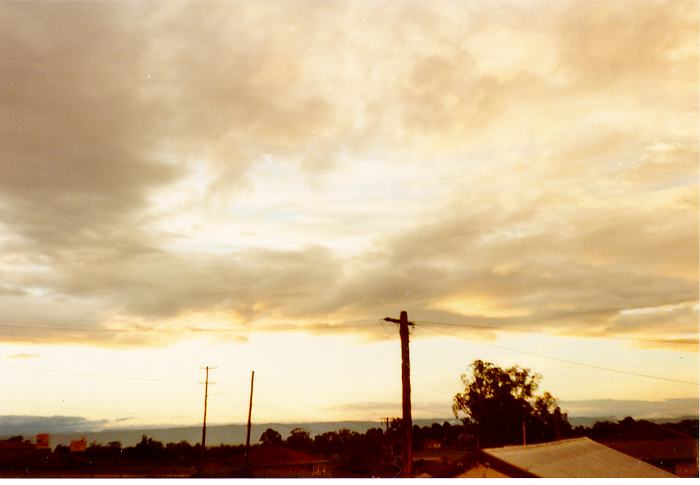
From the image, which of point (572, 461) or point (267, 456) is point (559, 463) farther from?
point (267, 456)

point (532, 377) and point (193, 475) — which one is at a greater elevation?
point (532, 377)

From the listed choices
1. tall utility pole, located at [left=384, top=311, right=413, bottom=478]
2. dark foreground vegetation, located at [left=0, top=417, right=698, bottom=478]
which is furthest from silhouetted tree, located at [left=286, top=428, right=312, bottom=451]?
tall utility pole, located at [left=384, top=311, right=413, bottom=478]

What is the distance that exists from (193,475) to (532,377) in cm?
3619

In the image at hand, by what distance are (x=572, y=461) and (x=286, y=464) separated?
43851mm

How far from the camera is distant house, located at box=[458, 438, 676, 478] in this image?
1488 cm

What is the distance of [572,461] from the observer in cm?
1611

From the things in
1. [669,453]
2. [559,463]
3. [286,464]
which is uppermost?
[559,463]

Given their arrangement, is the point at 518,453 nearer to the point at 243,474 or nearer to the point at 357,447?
the point at 243,474

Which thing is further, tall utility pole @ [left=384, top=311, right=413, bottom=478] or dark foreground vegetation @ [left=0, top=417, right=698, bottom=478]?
dark foreground vegetation @ [left=0, top=417, right=698, bottom=478]

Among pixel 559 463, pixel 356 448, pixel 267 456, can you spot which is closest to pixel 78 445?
pixel 267 456

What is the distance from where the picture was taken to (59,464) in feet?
149

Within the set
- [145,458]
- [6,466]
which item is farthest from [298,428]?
[6,466]

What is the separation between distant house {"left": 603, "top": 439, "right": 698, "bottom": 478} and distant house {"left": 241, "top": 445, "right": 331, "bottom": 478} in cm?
2676

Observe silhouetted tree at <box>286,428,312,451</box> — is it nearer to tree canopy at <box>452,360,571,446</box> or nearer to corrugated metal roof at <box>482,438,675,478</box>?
tree canopy at <box>452,360,571,446</box>
